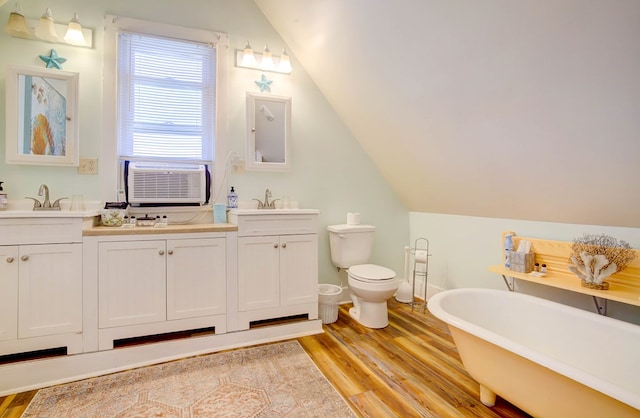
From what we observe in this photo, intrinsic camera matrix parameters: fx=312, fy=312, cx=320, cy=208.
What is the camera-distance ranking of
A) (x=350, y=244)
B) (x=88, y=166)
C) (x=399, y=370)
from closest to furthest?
(x=399, y=370)
(x=88, y=166)
(x=350, y=244)

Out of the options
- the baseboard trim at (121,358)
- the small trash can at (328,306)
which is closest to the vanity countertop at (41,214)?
the baseboard trim at (121,358)

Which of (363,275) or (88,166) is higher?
(88,166)

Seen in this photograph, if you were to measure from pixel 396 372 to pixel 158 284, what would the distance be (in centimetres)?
168

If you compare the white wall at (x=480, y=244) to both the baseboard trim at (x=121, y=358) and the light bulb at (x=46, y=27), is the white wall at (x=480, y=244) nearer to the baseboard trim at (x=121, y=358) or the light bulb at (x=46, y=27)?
the baseboard trim at (x=121, y=358)

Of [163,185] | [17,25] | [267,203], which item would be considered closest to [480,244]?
[267,203]

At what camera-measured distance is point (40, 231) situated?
6.21 feet

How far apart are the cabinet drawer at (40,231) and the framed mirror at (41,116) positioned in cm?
58

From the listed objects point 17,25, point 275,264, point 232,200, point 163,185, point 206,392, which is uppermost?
point 17,25

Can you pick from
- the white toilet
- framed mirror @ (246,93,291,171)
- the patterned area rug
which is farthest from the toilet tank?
the patterned area rug

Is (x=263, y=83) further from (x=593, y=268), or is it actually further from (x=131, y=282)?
(x=593, y=268)

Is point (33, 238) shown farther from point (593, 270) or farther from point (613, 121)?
point (593, 270)

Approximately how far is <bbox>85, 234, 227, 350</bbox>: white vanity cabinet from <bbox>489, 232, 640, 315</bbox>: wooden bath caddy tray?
2.12 meters

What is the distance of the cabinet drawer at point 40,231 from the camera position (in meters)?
1.84

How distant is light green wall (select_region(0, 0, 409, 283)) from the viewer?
7.39ft
